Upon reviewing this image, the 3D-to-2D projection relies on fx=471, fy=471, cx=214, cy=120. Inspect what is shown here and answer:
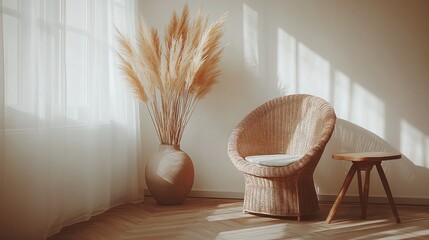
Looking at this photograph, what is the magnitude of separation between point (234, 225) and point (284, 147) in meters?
0.86

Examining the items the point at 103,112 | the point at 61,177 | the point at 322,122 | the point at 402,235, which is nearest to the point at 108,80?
the point at 103,112

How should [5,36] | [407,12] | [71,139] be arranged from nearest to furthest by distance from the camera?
1. [5,36]
2. [71,139]
3. [407,12]

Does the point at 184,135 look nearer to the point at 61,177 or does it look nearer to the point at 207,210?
the point at 207,210

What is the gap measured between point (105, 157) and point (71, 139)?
0.44 meters

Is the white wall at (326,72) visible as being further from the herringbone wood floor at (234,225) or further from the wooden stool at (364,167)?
the wooden stool at (364,167)

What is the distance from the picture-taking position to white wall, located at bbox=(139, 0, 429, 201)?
358 centimetres

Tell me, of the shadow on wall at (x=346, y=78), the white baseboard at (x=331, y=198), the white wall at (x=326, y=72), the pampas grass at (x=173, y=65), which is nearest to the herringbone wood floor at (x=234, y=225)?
the white baseboard at (x=331, y=198)

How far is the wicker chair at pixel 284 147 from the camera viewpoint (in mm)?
3053

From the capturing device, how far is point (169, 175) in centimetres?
354

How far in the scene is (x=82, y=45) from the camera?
3092mm

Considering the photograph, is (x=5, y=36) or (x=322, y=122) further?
(x=322, y=122)

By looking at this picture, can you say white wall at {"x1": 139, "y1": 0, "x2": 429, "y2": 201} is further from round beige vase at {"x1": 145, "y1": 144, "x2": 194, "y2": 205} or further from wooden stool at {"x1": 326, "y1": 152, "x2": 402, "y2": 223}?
wooden stool at {"x1": 326, "y1": 152, "x2": 402, "y2": 223}

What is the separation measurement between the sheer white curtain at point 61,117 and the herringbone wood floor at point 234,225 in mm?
162

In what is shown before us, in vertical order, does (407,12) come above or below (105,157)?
above
